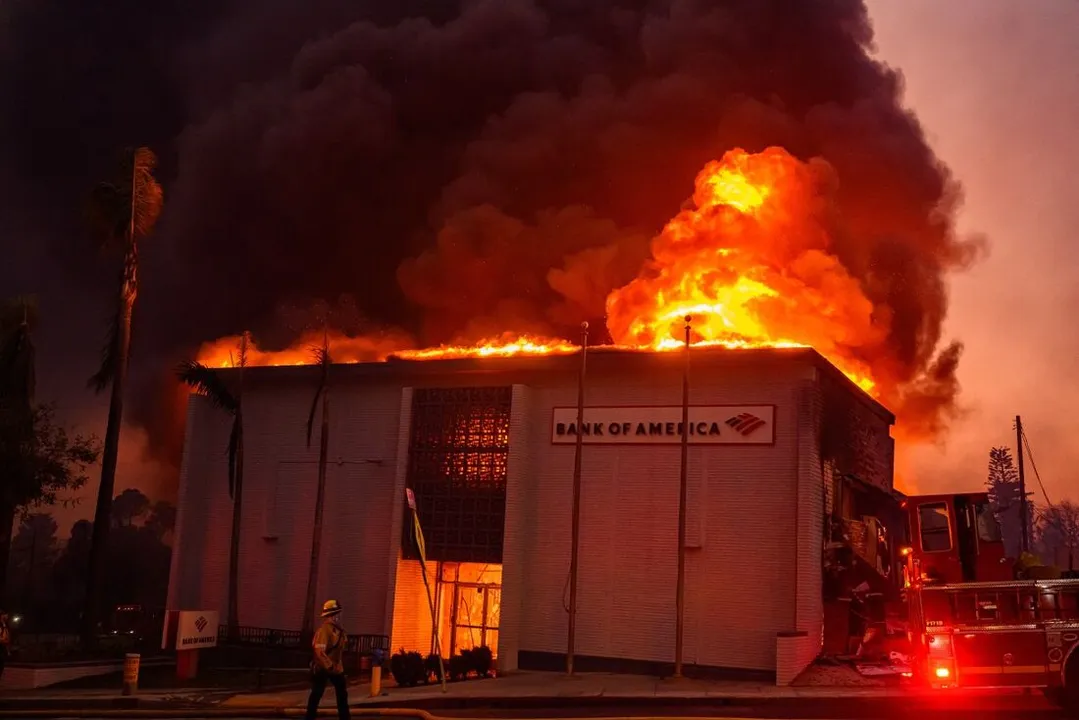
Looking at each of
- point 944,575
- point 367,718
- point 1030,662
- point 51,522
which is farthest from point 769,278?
point 51,522

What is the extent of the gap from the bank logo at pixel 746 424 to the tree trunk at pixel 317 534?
11.6 metres

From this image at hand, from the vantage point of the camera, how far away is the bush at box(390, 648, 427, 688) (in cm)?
2117

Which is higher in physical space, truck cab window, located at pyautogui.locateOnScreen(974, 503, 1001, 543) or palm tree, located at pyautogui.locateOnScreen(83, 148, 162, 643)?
palm tree, located at pyautogui.locateOnScreen(83, 148, 162, 643)

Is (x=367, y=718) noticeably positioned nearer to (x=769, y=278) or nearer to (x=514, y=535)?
(x=514, y=535)

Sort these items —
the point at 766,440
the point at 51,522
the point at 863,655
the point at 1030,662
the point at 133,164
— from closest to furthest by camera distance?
the point at 1030,662, the point at 863,655, the point at 766,440, the point at 133,164, the point at 51,522

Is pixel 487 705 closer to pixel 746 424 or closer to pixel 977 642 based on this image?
pixel 977 642

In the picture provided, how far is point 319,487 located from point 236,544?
3316 mm

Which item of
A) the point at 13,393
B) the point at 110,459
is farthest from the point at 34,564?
the point at 110,459

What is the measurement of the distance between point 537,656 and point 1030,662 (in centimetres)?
1325

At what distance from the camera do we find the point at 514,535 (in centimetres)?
2617

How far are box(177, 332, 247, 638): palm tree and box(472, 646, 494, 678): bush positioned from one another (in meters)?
8.95

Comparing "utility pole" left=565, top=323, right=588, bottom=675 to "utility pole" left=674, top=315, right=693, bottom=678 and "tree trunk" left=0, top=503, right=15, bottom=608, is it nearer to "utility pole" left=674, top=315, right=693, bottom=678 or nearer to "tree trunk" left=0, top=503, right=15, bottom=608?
"utility pole" left=674, top=315, right=693, bottom=678

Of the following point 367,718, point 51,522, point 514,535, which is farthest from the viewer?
point 51,522

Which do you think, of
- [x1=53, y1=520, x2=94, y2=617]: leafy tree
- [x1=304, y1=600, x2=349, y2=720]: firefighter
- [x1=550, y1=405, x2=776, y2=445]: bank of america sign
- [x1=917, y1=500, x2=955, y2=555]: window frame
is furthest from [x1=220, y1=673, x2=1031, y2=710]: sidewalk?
[x1=53, y1=520, x2=94, y2=617]: leafy tree
